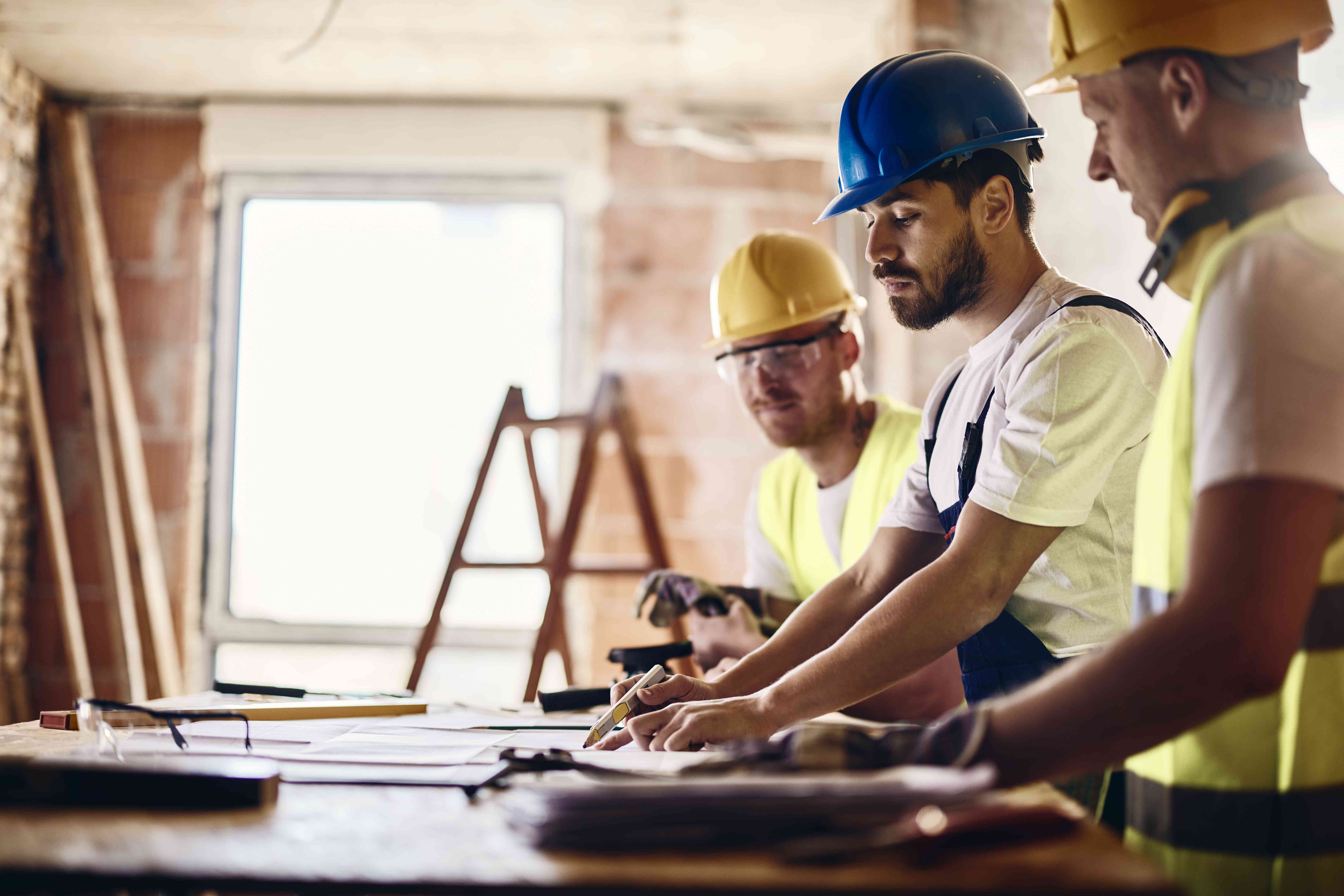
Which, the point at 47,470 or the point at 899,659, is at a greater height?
the point at 47,470

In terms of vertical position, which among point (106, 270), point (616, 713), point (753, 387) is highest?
point (106, 270)

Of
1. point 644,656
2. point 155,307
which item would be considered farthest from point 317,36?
point 644,656

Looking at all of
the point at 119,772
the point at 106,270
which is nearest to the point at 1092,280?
the point at 119,772

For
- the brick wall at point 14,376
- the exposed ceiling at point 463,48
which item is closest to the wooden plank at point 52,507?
the brick wall at point 14,376

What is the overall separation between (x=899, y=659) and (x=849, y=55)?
2.81m

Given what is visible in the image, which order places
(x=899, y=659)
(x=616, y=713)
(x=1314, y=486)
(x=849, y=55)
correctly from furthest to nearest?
(x=849, y=55)
(x=616, y=713)
(x=899, y=659)
(x=1314, y=486)

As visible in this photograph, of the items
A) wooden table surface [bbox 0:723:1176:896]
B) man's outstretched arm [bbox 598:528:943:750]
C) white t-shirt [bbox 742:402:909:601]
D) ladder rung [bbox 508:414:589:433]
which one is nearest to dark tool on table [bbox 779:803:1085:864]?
wooden table surface [bbox 0:723:1176:896]

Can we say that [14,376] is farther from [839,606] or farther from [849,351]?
[839,606]

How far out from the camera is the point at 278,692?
73.9 inches

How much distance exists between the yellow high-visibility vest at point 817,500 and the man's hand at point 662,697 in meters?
0.77

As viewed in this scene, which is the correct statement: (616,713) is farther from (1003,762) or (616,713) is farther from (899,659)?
(1003,762)

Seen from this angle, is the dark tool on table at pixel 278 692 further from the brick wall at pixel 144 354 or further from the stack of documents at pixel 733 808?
the brick wall at pixel 144 354

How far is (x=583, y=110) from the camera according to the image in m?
3.88

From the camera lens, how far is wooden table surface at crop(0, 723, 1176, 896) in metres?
0.70
